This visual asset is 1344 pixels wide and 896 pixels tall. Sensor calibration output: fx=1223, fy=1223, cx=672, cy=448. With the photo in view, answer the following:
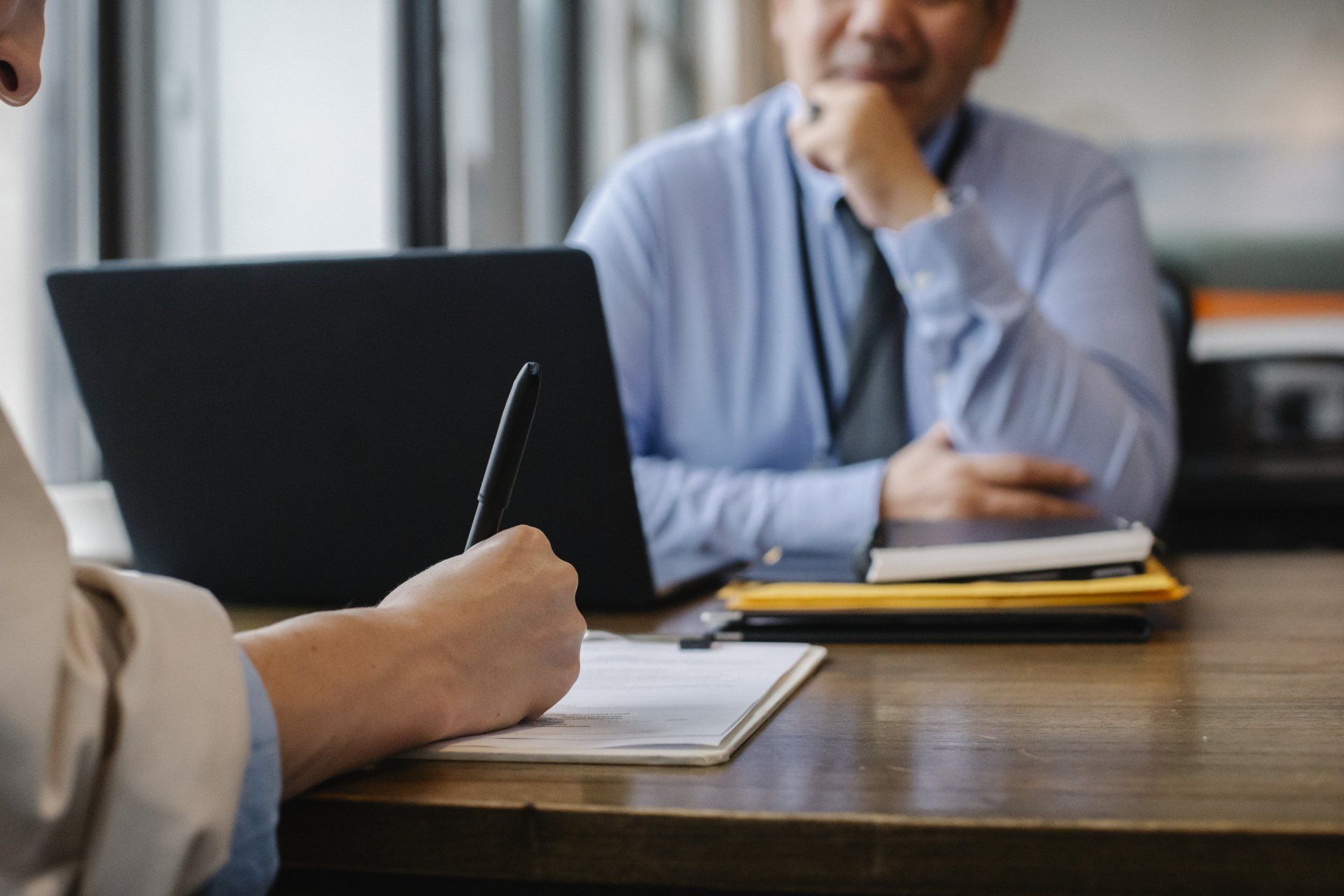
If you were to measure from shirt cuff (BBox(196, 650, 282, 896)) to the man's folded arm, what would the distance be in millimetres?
993

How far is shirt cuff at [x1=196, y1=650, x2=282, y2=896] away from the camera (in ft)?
1.36

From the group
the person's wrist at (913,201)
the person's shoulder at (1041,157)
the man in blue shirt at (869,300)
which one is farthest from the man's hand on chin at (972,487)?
the person's shoulder at (1041,157)

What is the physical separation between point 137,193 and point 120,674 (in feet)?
4.35

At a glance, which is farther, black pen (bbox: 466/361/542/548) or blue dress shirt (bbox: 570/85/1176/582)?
blue dress shirt (bbox: 570/85/1176/582)

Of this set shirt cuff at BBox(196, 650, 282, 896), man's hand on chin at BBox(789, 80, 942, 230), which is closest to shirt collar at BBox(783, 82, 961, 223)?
man's hand on chin at BBox(789, 80, 942, 230)

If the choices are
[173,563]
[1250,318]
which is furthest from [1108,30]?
[173,563]

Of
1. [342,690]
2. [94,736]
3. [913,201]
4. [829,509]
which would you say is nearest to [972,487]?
[829,509]

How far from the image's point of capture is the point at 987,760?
1.60 ft

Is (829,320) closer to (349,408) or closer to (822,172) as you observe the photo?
(822,172)

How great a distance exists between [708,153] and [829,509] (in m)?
0.64

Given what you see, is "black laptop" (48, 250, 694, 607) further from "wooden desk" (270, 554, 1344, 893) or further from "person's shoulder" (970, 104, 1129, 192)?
"person's shoulder" (970, 104, 1129, 192)

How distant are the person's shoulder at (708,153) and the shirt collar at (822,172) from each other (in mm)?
24

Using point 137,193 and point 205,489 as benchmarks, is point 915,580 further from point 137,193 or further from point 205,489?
point 137,193

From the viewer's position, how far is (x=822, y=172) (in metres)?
1.59
